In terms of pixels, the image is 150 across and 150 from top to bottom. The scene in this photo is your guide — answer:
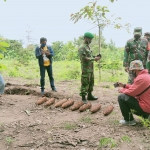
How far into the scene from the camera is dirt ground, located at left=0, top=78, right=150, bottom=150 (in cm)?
383

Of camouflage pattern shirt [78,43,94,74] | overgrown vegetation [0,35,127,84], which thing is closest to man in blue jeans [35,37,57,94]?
overgrown vegetation [0,35,127,84]

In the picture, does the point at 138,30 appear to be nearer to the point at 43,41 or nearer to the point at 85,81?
the point at 85,81

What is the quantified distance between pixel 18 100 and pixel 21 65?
8.42m

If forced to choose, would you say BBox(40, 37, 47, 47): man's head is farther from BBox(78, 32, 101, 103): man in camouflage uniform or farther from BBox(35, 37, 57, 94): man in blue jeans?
BBox(78, 32, 101, 103): man in camouflage uniform

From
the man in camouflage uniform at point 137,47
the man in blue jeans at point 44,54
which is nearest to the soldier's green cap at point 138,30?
the man in camouflage uniform at point 137,47

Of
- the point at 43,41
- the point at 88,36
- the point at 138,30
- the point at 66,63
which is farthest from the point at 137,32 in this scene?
the point at 66,63

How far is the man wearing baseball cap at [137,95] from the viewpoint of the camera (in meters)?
4.05

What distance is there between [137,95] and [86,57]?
6.09 feet

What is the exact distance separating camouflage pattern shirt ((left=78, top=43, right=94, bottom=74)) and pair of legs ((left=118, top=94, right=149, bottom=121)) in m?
1.60

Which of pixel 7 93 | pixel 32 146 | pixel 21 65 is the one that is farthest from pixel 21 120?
pixel 21 65

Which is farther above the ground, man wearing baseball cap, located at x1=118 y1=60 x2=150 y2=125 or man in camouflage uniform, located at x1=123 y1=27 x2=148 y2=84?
man in camouflage uniform, located at x1=123 y1=27 x2=148 y2=84

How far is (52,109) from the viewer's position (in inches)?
232

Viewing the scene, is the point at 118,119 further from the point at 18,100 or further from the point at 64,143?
the point at 18,100

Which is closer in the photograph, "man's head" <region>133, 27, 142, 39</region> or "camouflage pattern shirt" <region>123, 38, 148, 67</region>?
"man's head" <region>133, 27, 142, 39</region>
